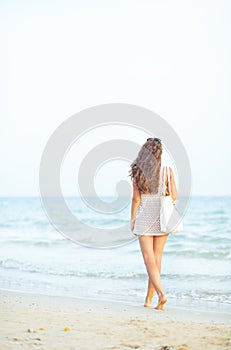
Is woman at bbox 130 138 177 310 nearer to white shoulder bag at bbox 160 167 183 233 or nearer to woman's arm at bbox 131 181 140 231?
woman's arm at bbox 131 181 140 231

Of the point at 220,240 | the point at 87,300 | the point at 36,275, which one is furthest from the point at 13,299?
the point at 220,240

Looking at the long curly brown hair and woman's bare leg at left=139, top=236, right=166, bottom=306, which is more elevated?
the long curly brown hair

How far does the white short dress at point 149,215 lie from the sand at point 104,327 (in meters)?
0.84

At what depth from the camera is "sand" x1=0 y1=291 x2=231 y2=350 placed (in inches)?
160

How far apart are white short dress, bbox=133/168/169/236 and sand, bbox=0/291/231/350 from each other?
33.1 inches

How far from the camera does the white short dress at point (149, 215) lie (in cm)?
567

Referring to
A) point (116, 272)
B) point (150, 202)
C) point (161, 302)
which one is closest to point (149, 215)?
point (150, 202)

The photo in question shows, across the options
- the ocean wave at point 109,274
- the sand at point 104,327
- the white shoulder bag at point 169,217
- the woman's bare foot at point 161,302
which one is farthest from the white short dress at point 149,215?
the ocean wave at point 109,274

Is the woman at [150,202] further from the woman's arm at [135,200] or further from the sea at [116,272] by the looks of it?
the sea at [116,272]

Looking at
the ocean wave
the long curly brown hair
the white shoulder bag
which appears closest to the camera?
the white shoulder bag

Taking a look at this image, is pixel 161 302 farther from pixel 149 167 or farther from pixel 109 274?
pixel 109 274

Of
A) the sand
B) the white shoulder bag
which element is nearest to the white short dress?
the white shoulder bag

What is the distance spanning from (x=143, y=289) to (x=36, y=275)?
2.24 metres

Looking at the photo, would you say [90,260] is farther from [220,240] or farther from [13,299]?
[220,240]
